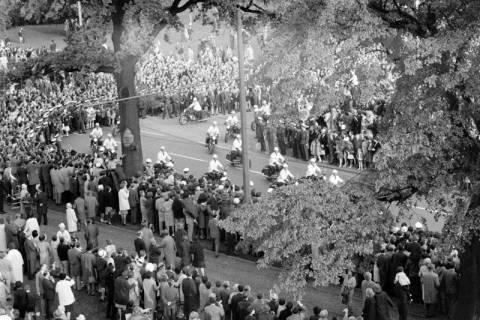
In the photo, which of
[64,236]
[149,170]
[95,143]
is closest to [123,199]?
[149,170]

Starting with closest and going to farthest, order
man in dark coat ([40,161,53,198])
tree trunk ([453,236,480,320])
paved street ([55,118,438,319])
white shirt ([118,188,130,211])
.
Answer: tree trunk ([453,236,480,320]) → paved street ([55,118,438,319]) → white shirt ([118,188,130,211]) → man in dark coat ([40,161,53,198])

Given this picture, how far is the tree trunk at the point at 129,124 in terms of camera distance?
30188 millimetres

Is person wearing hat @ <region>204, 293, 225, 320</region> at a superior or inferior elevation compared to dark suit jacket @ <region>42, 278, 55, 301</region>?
superior

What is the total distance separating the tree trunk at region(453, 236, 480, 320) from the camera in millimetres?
16984

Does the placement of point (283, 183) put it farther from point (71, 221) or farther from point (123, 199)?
point (71, 221)

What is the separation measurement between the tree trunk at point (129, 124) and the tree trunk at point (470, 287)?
48.8 feet

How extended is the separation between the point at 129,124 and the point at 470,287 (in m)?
16.1

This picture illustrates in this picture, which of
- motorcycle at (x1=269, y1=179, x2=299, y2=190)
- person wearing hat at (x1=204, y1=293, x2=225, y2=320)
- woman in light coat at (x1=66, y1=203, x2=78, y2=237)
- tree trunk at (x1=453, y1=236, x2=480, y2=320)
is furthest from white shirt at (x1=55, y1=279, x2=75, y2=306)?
tree trunk at (x1=453, y1=236, x2=480, y2=320)

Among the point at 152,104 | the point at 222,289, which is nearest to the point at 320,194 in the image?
the point at 222,289

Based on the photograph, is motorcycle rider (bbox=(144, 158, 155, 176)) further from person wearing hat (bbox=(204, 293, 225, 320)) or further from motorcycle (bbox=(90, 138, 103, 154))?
person wearing hat (bbox=(204, 293, 225, 320))

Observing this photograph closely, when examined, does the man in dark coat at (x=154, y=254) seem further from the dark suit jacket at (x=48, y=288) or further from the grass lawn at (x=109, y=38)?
the grass lawn at (x=109, y=38)

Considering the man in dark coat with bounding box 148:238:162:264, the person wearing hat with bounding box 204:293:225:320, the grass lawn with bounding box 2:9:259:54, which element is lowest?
the man in dark coat with bounding box 148:238:162:264

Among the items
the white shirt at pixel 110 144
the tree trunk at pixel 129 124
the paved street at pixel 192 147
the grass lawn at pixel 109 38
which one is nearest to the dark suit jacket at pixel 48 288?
the tree trunk at pixel 129 124

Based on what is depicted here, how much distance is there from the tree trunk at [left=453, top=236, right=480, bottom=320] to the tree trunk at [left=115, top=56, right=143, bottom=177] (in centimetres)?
1489
